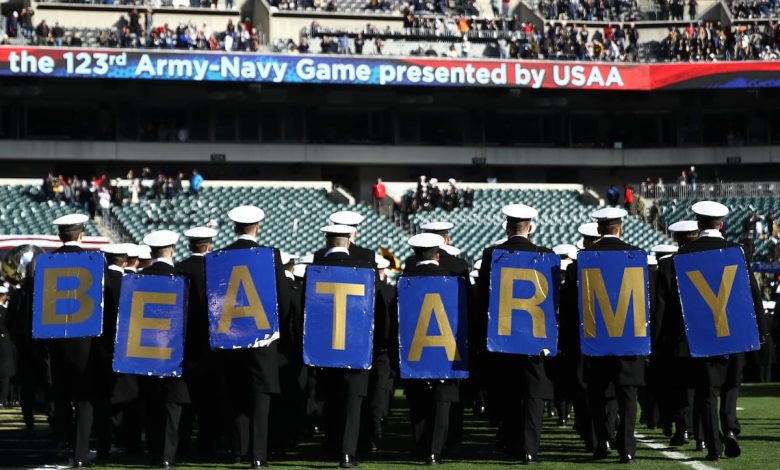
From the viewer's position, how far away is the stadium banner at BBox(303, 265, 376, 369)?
11891 millimetres

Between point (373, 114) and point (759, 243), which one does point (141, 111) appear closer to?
point (373, 114)

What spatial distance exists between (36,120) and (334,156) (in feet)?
30.8

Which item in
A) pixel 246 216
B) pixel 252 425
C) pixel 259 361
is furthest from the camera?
pixel 246 216

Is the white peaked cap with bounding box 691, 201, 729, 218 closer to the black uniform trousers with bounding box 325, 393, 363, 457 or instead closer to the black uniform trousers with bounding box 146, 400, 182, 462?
the black uniform trousers with bounding box 325, 393, 363, 457

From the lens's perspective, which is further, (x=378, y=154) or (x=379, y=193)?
(x=378, y=154)

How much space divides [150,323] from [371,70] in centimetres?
3175

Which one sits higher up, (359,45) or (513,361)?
(359,45)

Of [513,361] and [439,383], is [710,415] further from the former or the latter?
[439,383]

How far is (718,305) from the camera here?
1184cm

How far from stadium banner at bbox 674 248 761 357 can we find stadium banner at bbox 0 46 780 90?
1241 inches

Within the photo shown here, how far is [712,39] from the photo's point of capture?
152 feet

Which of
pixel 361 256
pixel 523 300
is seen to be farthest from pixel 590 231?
pixel 361 256

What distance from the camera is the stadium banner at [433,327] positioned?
12.0 m

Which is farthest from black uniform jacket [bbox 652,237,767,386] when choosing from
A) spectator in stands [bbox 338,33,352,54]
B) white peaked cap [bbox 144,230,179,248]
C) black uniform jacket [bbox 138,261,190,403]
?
spectator in stands [bbox 338,33,352,54]
